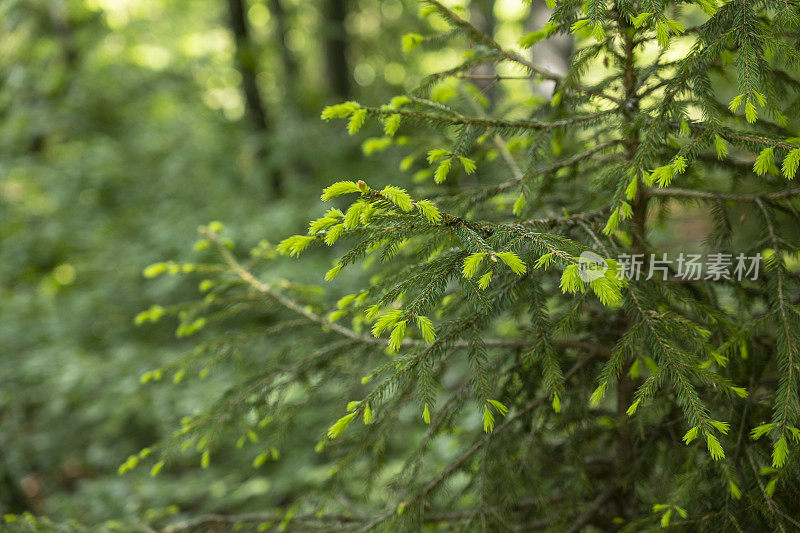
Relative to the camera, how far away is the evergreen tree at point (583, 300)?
127 centimetres

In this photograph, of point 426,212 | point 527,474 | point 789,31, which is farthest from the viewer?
point 527,474

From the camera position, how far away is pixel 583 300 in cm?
144

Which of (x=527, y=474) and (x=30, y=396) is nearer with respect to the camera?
(x=527, y=474)

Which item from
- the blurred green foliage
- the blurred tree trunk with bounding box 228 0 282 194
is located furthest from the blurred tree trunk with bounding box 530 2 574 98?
the blurred tree trunk with bounding box 228 0 282 194

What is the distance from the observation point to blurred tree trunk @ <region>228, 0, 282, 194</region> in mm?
6245

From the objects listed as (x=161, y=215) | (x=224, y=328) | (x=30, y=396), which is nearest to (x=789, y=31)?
(x=224, y=328)

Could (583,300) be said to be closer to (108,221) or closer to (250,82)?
(108,221)

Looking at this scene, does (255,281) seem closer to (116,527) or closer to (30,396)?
(116,527)

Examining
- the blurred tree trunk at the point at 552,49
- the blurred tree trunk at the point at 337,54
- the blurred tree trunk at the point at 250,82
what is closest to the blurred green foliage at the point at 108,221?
the blurred tree trunk at the point at 250,82

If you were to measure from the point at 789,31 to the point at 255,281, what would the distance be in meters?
2.27

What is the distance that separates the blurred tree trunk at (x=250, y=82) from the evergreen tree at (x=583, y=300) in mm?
4610

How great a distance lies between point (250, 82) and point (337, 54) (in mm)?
2696

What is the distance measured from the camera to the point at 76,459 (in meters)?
5.49

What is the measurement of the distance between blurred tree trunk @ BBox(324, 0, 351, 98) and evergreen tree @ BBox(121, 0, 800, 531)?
6.65 meters
